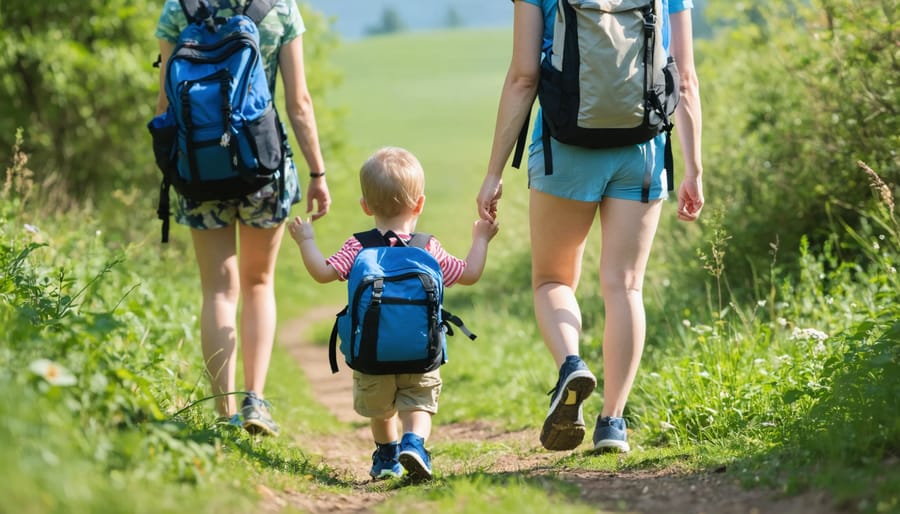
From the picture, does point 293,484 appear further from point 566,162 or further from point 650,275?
point 650,275

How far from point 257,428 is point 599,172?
193 centimetres

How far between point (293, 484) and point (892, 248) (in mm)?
4226

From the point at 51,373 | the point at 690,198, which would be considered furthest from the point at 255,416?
the point at 690,198

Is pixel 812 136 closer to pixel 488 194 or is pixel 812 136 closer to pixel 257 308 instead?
pixel 488 194

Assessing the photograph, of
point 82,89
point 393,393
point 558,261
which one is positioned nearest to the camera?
point 393,393

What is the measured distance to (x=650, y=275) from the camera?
818 centimetres

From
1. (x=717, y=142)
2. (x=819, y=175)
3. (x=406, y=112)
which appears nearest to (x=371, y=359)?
(x=819, y=175)

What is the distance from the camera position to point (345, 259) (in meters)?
4.13

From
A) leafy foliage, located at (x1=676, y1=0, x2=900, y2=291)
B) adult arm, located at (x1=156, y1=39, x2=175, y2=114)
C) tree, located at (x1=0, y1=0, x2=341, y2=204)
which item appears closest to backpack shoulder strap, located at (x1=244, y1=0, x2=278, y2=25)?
adult arm, located at (x1=156, y1=39, x2=175, y2=114)

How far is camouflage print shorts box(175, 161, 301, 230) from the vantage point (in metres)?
4.62

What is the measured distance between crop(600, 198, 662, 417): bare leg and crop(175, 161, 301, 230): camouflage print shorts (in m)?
1.47

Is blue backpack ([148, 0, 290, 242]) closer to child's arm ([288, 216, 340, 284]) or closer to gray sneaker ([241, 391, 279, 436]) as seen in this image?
child's arm ([288, 216, 340, 284])

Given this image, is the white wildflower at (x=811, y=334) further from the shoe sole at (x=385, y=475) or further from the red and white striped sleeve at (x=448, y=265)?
the shoe sole at (x=385, y=475)

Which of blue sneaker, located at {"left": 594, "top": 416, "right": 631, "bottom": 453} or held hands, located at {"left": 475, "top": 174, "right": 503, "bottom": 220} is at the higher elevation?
held hands, located at {"left": 475, "top": 174, "right": 503, "bottom": 220}
